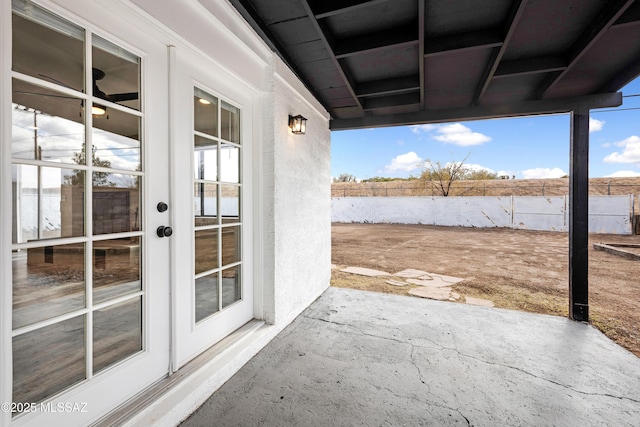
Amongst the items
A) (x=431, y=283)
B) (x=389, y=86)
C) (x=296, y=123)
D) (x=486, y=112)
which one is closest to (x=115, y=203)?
(x=296, y=123)

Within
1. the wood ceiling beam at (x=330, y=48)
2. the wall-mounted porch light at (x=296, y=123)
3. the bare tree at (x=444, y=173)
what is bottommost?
the wall-mounted porch light at (x=296, y=123)

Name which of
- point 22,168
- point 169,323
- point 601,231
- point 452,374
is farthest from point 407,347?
point 601,231

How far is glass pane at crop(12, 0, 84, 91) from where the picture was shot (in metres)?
1.05

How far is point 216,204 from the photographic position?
6.63 feet

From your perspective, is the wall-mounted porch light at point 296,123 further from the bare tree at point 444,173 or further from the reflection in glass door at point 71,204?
the bare tree at point 444,173

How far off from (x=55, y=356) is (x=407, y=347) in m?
2.29

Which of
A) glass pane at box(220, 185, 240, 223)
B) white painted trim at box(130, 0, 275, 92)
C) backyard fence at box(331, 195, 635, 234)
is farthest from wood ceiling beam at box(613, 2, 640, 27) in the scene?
backyard fence at box(331, 195, 635, 234)

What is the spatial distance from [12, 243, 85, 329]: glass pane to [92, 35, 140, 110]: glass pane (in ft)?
2.49

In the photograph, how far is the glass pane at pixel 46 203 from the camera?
106cm

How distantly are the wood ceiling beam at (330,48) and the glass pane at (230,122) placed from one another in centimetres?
87

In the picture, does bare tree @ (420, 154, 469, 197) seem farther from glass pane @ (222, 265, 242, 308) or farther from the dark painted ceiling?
glass pane @ (222, 265, 242, 308)

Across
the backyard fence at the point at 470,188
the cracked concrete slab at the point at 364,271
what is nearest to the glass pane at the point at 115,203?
the cracked concrete slab at the point at 364,271

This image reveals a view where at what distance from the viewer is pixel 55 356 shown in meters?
1.22

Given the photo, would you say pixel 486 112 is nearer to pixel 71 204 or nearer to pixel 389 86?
pixel 389 86
